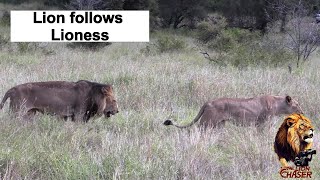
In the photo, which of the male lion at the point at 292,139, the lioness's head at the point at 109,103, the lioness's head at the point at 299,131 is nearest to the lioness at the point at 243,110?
the lioness's head at the point at 109,103

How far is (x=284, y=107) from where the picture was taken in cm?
719

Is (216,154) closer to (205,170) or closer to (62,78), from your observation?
(205,170)

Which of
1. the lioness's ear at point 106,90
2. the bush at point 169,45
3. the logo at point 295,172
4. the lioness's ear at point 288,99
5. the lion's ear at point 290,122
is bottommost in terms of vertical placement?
the logo at point 295,172

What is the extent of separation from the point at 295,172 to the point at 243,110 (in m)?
2.10

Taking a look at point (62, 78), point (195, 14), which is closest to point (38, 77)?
point (62, 78)

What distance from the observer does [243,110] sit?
677cm

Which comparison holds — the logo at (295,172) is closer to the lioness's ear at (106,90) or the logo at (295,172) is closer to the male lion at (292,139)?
the male lion at (292,139)

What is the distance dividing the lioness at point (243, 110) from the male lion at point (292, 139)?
1.65 m

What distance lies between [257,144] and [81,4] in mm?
21661

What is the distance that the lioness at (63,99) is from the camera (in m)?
6.65

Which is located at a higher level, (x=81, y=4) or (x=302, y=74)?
(x=81, y=4)

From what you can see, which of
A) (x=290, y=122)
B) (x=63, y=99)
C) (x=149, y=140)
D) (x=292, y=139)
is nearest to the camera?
(x=292, y=139)

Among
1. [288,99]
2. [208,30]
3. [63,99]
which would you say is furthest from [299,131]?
[208,30]

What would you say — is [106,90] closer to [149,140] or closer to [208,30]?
[149,140]
